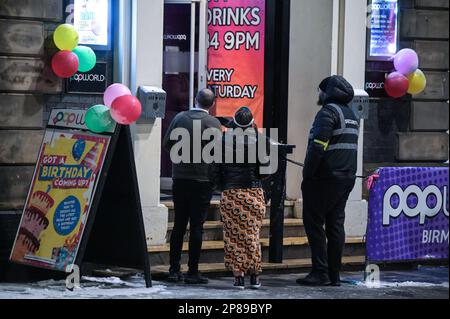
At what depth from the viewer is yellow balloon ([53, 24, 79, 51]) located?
Result: 11.2 meters

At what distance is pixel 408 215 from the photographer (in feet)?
37.6

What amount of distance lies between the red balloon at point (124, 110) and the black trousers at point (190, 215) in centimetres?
102

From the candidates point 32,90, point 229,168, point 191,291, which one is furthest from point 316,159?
point 32,90

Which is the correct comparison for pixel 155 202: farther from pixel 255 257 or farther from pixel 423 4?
pixel 423 4

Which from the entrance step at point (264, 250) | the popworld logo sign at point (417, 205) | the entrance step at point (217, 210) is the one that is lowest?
the entrance step at point (264, 250)

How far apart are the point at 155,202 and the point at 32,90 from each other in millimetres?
1806

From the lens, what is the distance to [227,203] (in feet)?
35.6

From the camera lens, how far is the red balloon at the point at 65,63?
11211 mm

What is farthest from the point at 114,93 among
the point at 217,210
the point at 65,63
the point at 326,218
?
the point at 217,210

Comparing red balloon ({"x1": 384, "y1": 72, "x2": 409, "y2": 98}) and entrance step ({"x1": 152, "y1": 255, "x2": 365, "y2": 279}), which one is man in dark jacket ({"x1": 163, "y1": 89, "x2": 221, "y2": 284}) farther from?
red balloon ({"x1": 384, "y1": 72, "x2": 409, "y2": 98})

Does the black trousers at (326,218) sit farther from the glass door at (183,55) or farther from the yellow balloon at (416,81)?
the glass door at (183,55)

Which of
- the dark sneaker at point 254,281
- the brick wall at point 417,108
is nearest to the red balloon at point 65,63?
the dark sneaker at point 254,281

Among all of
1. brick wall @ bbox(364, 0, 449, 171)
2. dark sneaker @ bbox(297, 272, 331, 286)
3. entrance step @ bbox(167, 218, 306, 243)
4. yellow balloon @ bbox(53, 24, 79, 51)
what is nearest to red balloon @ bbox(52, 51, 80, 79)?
yellow balloon @ bbox(53, 24, 79, 51)
